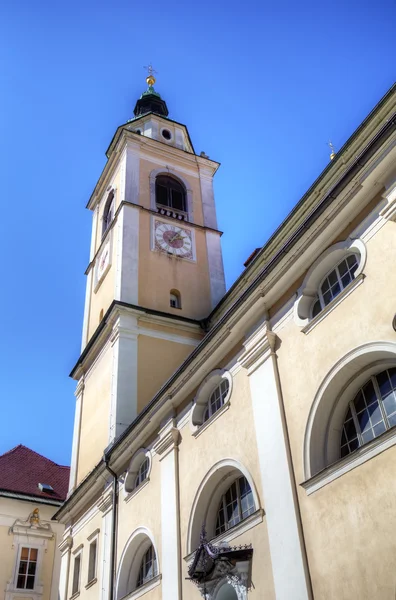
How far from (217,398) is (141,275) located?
394 inches

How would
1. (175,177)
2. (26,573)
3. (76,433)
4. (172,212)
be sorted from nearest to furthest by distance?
1. (76,433)
2. (26,573)
3. (172,212)
4. (175,177)

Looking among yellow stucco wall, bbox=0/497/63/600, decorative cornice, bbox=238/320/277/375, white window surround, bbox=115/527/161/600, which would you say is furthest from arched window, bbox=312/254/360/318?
yellow stucco wall, bbox=0/497/63/600

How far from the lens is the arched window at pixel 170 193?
2536 cm

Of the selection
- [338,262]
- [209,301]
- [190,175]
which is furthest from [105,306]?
[338,262]

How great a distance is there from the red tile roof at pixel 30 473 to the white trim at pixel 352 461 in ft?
62.5

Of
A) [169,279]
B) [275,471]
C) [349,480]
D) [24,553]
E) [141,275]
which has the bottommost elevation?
[349,480]

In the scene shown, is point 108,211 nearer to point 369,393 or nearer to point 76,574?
point 76,574

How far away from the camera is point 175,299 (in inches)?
869

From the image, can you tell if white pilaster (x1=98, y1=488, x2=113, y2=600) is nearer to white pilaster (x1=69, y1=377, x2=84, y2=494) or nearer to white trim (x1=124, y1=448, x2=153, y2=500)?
white trim (x1=124, y1=448, x2=153, y2=500)

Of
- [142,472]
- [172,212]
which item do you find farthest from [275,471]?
A: [172,212]

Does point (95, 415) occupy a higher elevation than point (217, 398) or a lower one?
A: higher

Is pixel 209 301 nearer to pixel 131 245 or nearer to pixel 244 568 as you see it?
pixel 131 245

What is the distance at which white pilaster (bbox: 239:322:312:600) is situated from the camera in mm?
8711

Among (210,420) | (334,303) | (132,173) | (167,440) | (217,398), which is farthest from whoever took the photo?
(132,173)
